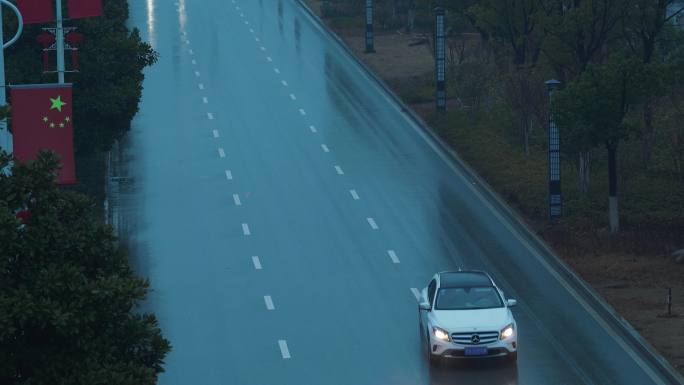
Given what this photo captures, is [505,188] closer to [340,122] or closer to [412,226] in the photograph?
[412,226]

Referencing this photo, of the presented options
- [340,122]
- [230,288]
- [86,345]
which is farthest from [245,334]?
[340,122]

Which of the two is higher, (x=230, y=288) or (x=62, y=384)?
(x=62, y=384)

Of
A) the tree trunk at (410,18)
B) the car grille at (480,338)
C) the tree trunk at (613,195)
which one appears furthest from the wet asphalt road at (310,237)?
the tree trunk at (410,18)

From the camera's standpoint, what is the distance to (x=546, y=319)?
30266 mm

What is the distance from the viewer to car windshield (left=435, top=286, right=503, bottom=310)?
26.6 m

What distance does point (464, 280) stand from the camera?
90.1 feet

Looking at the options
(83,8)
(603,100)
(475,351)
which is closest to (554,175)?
(603,100)

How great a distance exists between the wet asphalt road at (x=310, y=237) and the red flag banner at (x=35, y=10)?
304 inches

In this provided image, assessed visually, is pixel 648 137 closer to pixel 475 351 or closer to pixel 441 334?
pixel 441 334

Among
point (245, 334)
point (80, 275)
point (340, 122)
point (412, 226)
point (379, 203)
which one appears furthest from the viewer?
point (340, 122)

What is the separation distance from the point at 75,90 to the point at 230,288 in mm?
9756

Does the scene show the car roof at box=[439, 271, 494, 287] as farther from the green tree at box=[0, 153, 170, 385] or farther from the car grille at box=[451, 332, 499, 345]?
the green tree at box=[0, 153, 170, 385]

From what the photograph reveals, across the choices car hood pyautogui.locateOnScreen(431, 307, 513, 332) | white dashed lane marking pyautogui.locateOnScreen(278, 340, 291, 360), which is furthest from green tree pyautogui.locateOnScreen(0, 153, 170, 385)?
white dashed lane marking pyautogui.locateOnScreen(278, 340, 291, 360)

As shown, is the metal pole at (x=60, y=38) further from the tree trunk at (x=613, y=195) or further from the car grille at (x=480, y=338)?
the tree trunk at (x=613, y=195)
